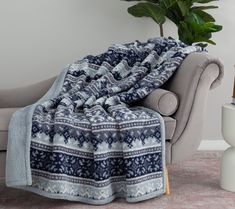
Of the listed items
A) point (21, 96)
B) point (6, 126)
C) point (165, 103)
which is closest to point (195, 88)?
point (165, 103)

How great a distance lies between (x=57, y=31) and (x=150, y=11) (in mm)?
694

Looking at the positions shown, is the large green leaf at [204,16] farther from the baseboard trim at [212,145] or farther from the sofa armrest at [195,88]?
the baseboard trim at [212,145]

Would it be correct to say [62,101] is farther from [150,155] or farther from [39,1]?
[39,1]

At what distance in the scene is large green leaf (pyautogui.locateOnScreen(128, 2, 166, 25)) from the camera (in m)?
3.24

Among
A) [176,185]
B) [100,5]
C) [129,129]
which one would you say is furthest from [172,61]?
[100,5]

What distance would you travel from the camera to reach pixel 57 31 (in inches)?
140

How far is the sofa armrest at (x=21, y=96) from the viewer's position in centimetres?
300

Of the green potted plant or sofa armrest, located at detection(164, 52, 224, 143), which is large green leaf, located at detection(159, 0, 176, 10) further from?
sofa armrest, located at detection(164, 52, 224, 143)

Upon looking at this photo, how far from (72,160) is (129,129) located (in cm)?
30

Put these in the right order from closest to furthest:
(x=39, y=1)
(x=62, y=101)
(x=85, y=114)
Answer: (x=85, y=114) < (x=62, y=101) < (x=39, y=1)

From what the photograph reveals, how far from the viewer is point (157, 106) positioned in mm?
2523

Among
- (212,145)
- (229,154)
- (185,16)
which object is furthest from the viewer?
(212,145)

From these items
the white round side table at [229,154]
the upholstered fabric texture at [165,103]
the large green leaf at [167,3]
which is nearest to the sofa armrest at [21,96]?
the upholstered fabric texture at [165,103]

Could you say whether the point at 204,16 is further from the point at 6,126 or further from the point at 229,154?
the point at 6,126
